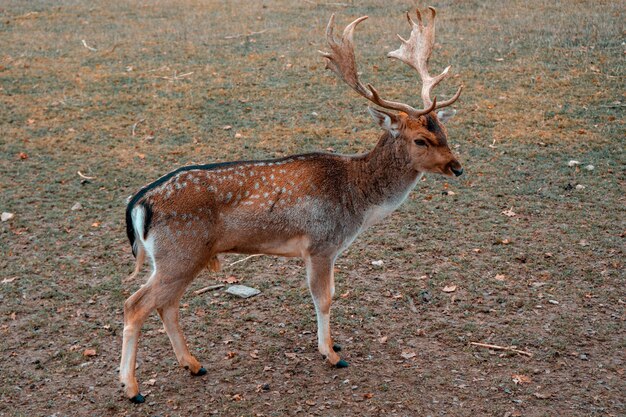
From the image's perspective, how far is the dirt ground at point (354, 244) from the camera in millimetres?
5477

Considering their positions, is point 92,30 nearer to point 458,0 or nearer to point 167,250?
point 458,0

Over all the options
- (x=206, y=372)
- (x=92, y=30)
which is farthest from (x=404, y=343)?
(x=92, y=30)

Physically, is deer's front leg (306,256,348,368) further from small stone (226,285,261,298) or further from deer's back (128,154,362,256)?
small stone (226,285,261,298)

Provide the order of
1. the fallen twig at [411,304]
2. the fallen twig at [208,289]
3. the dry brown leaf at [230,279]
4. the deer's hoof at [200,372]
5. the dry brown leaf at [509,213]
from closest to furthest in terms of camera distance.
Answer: the deer's hoof at [200,372]
the fallen twig at [411,304]
the fallen twig at [208,289]
the dry brown leaf at [230,279]
the dry brown leaf at [509,213]

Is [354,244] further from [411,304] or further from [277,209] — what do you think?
[277,209]

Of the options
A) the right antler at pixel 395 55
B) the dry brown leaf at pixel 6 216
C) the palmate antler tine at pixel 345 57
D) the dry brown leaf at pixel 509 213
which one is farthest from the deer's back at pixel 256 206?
the dry brown leaf at pixel 6 216

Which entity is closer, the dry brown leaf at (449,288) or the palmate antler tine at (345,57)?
the palmate antler tine at (345,57)

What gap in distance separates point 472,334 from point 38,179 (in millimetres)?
5652

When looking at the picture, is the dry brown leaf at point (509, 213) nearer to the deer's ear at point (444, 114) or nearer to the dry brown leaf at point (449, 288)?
the dry brown leaf at point (449, 288)

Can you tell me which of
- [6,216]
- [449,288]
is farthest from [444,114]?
[6,216]

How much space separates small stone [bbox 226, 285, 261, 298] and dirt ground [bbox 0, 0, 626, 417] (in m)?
0.11

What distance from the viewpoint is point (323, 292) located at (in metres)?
5.69

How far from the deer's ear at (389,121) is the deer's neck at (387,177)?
0.07m

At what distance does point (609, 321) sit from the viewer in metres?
6.17
